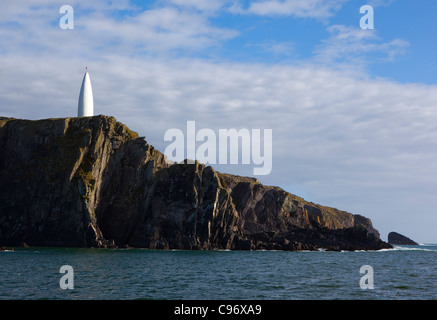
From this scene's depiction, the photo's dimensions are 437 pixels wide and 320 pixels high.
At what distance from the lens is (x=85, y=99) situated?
484 ft

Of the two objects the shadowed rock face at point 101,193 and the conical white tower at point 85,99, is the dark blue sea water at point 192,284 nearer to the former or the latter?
the shadowed rock face at point 101,193

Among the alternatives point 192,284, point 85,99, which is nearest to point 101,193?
point 85,99

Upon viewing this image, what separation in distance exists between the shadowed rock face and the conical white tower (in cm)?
1226

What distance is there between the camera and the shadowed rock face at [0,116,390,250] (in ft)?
402

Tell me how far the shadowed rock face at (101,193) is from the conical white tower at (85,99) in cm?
1226

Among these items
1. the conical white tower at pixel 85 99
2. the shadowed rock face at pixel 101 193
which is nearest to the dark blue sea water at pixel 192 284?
the shadowed rock face at pixel 101 193

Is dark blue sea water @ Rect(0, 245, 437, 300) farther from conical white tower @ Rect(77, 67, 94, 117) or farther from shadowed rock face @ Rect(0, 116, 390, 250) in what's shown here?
conical white tower @ Rect(77, 67, 94, 117)

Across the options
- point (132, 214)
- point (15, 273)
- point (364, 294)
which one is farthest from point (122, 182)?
point (364, 294)

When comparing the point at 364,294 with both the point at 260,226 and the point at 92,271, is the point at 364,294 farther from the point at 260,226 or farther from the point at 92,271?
the point at 260,226

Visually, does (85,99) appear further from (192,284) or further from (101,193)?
(192,284)

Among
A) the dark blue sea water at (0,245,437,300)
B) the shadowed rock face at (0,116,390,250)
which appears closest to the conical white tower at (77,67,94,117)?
the shadowed rock face at (0,116,390,250)

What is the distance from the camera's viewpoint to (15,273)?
56812 mm

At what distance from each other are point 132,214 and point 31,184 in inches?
1099

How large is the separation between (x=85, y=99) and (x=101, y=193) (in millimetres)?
33607
